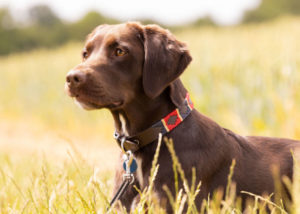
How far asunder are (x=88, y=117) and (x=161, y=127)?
24.4 feet

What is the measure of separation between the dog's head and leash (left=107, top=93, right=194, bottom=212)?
0.65ft

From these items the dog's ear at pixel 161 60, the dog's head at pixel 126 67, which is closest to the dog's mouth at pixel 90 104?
the dog's head at pixel 126 67

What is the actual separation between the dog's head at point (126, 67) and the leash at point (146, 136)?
0.65 ft

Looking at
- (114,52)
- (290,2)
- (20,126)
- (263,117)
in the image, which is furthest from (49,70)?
(290,2)

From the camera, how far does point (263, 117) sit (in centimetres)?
688

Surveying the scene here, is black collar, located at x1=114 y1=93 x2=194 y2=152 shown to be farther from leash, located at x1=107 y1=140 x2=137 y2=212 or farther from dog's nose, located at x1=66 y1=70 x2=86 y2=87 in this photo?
dog's nose, located at x1=66 y1=70 x2=86 y2=87

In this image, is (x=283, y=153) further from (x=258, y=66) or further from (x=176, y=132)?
(x=258, y=66)

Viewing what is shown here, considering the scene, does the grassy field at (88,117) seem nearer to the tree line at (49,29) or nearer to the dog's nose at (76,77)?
the dog's nose at (76,77)

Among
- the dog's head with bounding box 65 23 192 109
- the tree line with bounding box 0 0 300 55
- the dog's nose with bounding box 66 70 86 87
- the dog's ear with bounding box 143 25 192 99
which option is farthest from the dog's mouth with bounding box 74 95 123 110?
the tree line with bounding box 0 0 300 55

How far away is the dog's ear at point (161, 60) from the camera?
10.6 ft

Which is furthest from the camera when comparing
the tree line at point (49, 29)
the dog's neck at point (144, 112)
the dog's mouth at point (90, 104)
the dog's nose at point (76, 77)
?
the tree line at point (49, 29)

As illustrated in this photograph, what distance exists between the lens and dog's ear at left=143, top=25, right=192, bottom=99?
3232 millimetres

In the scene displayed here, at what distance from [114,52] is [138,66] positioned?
219 mm

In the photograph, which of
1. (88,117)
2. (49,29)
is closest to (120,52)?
(88,117)
